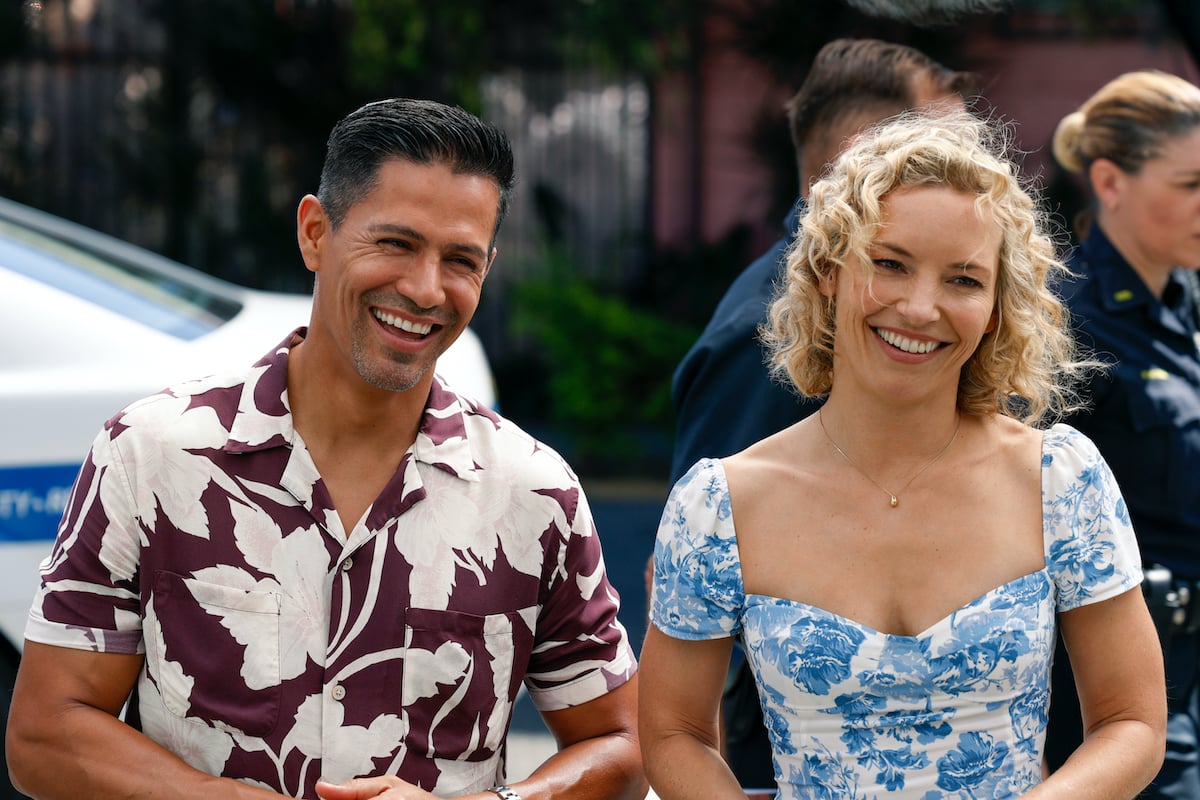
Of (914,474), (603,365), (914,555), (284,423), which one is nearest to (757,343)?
(914,474)

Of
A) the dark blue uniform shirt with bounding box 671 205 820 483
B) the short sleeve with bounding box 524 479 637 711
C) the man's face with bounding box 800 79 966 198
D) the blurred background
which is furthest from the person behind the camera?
the blurred background

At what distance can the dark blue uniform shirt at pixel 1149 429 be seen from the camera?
315 centimetres

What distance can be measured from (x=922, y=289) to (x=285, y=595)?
1.04m

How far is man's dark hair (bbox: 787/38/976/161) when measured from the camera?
3.10 meters

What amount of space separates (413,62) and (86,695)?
8488 millimetres

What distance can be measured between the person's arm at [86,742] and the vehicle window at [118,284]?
5.23ft

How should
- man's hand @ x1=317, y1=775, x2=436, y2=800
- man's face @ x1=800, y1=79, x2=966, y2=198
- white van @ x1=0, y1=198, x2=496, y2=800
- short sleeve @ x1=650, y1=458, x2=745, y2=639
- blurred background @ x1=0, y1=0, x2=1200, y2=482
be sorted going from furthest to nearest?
blurred background @ x1=0, y1=0, x2=1200, y2=482
white van @ x1=0, y1=198, x2=496, y2=800
man's face @ x1=800, y1=79, x2=966, y2=198
short sleeve @ x1=650, y1=458, x2=745, y2=639
man's hand @ x1=317, y1=775, x2=436, y2=800

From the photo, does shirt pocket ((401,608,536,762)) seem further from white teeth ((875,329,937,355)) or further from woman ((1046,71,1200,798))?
woman ((1046,71,1200,798))

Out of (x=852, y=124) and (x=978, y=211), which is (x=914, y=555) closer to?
(x=978, y=211)

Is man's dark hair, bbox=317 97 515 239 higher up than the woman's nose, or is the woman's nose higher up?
man's dark hair, bbox=317 97 515 239

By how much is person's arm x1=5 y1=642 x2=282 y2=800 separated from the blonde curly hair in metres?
1.09

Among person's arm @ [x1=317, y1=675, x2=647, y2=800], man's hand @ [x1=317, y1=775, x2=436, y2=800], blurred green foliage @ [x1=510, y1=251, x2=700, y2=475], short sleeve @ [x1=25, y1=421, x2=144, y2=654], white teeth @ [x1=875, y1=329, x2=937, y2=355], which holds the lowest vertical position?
blurred green foliage @ [x1=510, y1=251, x2=700, y2=475]

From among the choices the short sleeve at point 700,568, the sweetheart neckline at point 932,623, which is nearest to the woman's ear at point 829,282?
the short sleeve at point 700,568

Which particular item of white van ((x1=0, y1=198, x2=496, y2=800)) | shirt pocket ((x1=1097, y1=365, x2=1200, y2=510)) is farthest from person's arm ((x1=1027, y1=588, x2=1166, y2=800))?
white van ((x1=0, y1=198, x2=496, y2=800))
